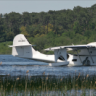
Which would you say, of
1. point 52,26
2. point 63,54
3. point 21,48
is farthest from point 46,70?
point 52,26

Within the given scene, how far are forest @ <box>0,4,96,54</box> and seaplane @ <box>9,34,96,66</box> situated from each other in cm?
5234

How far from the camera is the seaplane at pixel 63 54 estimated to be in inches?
1288

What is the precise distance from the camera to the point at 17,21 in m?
120

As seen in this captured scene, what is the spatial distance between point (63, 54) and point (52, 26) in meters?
80.8

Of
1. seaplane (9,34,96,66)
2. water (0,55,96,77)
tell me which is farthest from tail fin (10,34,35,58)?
water (0,55,96,77)

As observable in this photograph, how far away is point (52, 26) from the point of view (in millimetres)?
113562

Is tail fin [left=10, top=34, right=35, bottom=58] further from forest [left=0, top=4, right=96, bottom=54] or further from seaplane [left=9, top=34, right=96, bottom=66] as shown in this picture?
forest [left=0, top=4, right=96, bottom=54]

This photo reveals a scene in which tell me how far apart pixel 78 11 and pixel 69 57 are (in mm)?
89384

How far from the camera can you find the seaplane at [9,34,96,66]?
107 feet

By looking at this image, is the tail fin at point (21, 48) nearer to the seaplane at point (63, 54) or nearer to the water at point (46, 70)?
the seaplane at point (63, 54)

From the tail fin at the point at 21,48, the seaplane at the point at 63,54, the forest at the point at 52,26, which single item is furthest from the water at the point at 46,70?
the forest at the point at 52,26

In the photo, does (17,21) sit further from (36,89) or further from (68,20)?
(36,89)

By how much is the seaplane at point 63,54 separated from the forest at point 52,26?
5234 centimetres

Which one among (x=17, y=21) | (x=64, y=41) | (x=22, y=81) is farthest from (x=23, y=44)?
(x=17, y=21)
